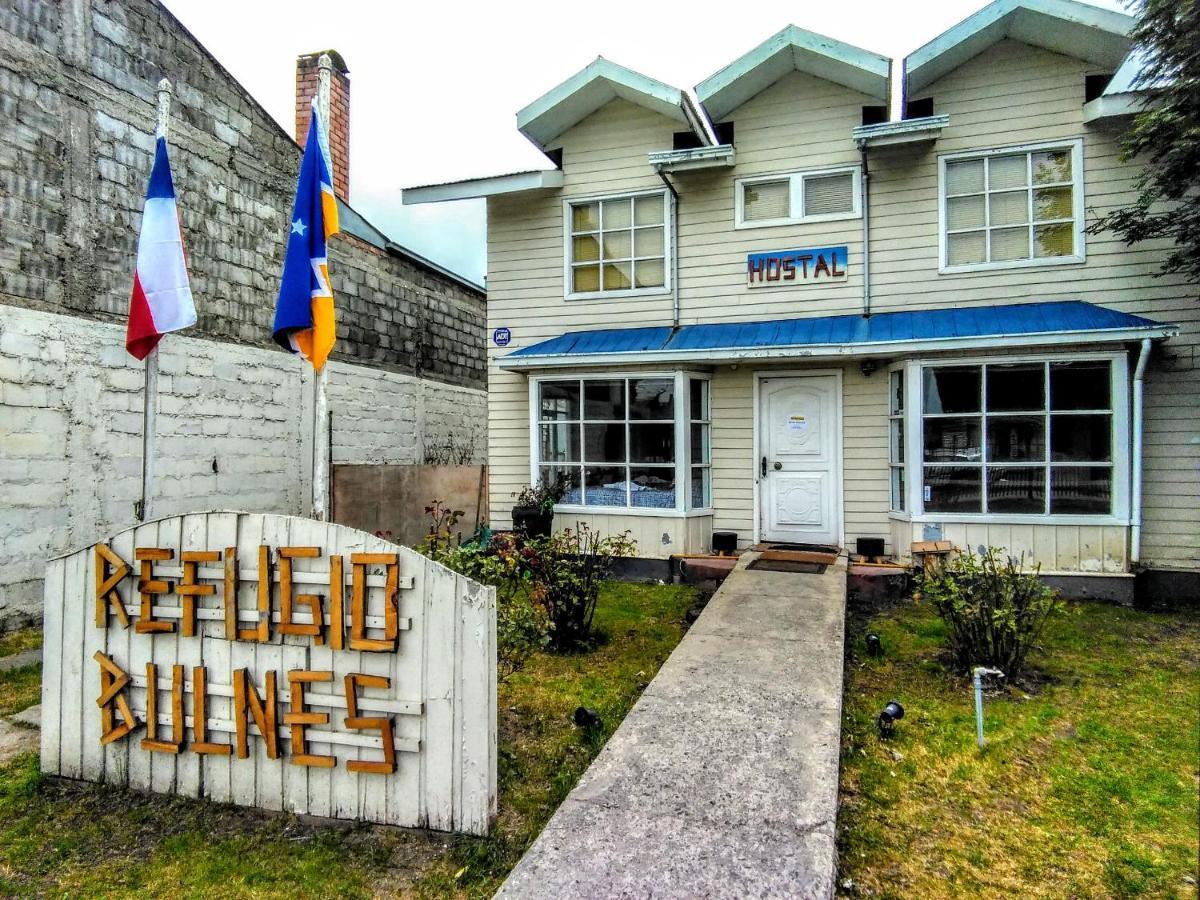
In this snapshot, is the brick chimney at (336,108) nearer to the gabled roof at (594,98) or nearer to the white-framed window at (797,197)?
the gabled roof at (594,98)

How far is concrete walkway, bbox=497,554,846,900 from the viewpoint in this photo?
236cm

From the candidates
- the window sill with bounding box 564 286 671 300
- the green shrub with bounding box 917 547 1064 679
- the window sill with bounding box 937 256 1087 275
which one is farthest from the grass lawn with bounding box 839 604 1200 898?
the window sill with bounding box 564 286 671 300

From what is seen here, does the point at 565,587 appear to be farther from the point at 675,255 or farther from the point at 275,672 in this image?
the point at 675,255

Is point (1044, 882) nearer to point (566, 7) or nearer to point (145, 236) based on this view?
point (145, 236)

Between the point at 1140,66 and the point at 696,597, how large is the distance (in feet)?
21.9

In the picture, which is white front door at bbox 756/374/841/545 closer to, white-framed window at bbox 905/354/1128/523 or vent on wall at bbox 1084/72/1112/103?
white-framed window at bbox 905/354/1128/523

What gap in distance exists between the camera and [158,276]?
5.00m

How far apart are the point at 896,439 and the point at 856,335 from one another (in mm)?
1264

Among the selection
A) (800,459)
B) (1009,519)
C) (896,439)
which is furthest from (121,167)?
(1009,519)

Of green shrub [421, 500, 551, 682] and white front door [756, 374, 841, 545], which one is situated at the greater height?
white front door [756, 374, 841, 545]

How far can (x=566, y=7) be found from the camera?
9.34 meters

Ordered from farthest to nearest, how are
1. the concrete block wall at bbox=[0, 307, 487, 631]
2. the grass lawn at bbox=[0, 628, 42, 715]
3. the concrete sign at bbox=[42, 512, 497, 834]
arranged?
the concrete block wall at bbox=[0, 307, 487, 631], the grass lawn at bbox=[0, 628, 42, 715], the concrete sign at bbox=[42, 512, 497, 834]

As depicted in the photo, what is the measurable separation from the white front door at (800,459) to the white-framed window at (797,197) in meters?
1.86

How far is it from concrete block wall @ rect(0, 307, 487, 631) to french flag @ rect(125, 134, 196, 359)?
1960 millimetres
